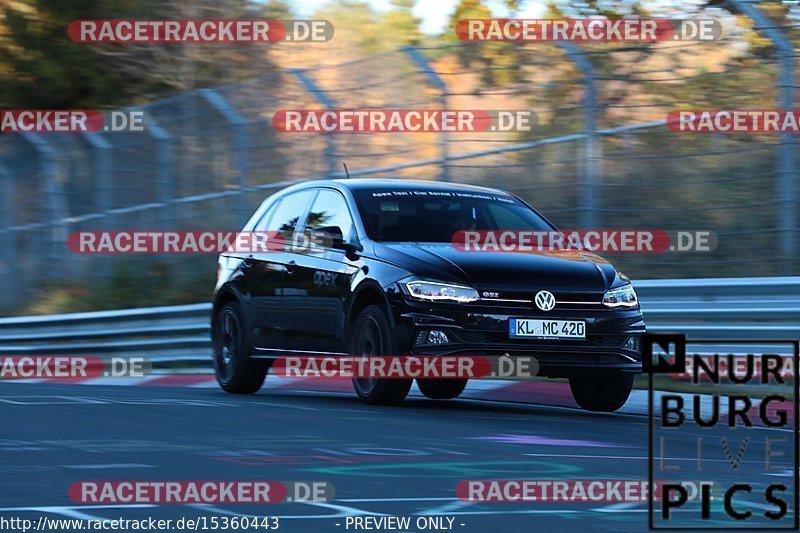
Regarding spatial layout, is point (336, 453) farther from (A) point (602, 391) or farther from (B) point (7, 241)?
(B) point (7, 241)

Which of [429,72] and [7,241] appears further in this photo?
[7,241]

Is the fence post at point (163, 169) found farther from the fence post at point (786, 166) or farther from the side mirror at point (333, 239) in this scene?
the fence post at point (786, 166)

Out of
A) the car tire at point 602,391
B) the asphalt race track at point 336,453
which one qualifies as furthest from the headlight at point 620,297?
the asphalt race track at point 336,453

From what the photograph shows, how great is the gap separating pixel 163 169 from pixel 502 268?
1084 centimetres

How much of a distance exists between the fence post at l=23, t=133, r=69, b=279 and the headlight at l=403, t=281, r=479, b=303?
12.9 m

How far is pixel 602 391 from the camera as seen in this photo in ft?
36.7

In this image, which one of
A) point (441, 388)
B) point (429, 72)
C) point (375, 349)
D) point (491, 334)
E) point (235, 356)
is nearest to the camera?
point (491, 334)

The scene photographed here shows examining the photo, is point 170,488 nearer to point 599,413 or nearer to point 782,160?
point 599,413

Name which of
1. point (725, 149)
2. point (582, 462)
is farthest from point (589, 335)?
point (725, 149)

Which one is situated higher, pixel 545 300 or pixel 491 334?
pixel 545 300

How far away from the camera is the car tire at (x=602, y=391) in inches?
435

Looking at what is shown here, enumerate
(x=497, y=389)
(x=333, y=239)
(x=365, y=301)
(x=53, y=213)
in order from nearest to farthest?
(x=365, y=301)
(x=333, y=239)
(x=497, y=389)
(x=53, y=213)

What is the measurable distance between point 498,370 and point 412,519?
165 inches

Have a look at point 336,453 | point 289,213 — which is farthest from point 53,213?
point 336,453
